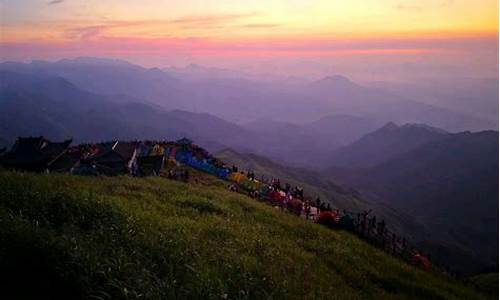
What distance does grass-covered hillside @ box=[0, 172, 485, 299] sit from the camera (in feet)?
31.9

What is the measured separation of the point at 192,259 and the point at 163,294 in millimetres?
3701

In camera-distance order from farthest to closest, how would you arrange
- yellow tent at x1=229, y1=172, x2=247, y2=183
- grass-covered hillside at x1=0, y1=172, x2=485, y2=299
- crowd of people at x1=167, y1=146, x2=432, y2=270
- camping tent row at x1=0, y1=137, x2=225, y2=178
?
1. yellow tent at x1=229, y1=172, x2=247, y2=183
2. camping tent row at x1=0, y1=137, x2=225, y2=178
3. crowd of people at x1=167, y1=146, x2=432, y2=270
4. grass-covered hillside at x1=0, y1=172, x2=485, y2=299

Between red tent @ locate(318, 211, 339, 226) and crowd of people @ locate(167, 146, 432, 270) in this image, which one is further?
red tent @ locate(318, 211, 339, 226)

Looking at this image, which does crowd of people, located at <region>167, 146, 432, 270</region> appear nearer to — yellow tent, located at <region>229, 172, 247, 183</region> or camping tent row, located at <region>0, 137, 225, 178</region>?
yellow tent, located at <region>229, 172, 247, 183</region>

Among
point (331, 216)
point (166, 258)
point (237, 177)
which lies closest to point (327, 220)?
point (331, 216)

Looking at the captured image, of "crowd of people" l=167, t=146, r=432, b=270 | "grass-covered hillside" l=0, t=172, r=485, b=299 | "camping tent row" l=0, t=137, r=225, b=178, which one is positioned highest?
"grass-covered hillside" l=0, t=172, r=485, b=299

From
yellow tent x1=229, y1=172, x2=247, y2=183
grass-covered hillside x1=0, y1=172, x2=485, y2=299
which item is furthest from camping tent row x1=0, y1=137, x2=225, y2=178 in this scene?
grass-covered hillside x1=0, y1=172, x2=485, y2=299

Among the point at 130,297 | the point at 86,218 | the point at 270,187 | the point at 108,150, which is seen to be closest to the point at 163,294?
the point at 130,297

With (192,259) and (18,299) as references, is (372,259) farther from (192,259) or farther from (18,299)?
(18,299)

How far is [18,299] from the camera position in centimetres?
936

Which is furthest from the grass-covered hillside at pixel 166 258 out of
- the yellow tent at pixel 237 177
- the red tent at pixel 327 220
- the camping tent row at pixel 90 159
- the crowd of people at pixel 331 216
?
the yellow tent at pixel 237 177

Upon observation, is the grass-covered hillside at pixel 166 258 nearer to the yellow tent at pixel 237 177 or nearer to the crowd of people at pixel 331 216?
the crowd of people at pixel 331 216

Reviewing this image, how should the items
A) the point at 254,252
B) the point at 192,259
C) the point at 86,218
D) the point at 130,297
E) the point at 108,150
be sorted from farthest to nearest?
1. the point at 108,150
2. the point at 254,252
3. the point at 86,218
4. the point at 192,259
5. the point at 130,297

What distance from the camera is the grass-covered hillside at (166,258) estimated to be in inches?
383
